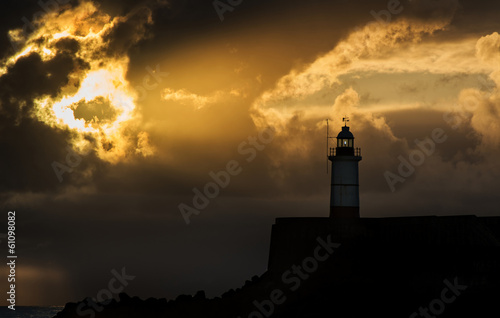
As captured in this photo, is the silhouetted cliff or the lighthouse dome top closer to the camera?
the silhouetted cliff

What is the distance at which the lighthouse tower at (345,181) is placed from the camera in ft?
127

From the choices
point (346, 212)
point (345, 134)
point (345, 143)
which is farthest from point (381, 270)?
point (345, 134)

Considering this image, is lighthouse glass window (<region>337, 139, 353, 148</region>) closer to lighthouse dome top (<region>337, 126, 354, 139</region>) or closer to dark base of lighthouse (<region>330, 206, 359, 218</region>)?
lighthouse dome top (<region>337, 126, 354, 139</region>)

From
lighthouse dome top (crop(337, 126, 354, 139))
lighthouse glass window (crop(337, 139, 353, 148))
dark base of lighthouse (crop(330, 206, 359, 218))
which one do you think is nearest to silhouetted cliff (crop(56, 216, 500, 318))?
dark base of lighthouse (crop(330, 206, 359, 218))

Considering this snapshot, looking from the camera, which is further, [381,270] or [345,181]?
[345,181]

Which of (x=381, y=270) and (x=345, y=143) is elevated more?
(x=345, y=143)

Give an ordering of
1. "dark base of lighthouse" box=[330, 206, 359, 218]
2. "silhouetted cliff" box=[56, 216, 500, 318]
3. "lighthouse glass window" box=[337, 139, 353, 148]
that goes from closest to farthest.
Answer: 1. "silhouetted cliff" box=[56, 216, 500, 318]
2. "dark base of lighthouse" box=[330, 206, 359, 218]
3. "lighthouse glass window" box=[337, 139, 353, 148]

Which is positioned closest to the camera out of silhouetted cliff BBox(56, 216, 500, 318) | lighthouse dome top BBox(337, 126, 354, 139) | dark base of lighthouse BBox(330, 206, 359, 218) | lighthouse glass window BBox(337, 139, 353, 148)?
silhouetted cliff BBox(56, 216, 500, 318)

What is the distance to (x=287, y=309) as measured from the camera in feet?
119

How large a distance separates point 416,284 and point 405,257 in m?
1.20

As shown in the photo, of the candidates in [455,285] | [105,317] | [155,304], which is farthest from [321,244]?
[105,317]

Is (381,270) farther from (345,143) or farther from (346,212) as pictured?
(345,143)

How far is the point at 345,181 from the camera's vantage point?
39.1 metres

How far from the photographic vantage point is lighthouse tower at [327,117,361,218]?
38812 millimetres
